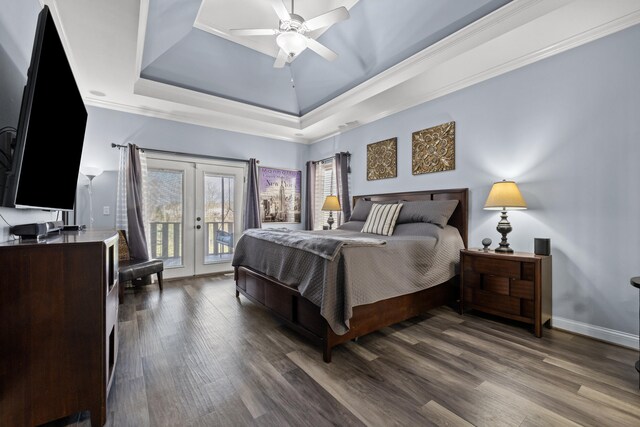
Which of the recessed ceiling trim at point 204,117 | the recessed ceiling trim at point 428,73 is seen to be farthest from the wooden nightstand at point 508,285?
the recessed ceiling trim at point 204,117

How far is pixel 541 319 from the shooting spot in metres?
2.42

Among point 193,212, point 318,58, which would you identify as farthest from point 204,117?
point 318,58

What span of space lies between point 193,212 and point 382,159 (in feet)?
10.9

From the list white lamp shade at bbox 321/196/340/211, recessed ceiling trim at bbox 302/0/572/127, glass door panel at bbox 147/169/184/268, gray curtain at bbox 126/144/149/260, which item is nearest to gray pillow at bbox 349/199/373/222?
white lamp shade at bbox 321/196/340/211

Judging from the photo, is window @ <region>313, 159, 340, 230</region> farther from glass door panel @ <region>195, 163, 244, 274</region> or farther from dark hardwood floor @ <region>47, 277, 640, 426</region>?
dark hardwood floor @ <region>47, 277, 640, 426</region>

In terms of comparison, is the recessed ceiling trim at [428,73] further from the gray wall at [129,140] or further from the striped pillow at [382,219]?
the striped pillow at [382,219]

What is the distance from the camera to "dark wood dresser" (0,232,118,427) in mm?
1202

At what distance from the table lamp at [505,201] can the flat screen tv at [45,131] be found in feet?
11.3

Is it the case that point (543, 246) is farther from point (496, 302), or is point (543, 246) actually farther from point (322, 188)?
point (322, 188)

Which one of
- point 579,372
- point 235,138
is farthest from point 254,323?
point 235,138

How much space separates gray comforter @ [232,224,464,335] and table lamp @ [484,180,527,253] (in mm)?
500

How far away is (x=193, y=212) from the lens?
15.2 ft

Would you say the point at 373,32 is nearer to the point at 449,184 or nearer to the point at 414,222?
the point at 449,184

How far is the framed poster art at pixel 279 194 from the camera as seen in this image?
544 centimetres
